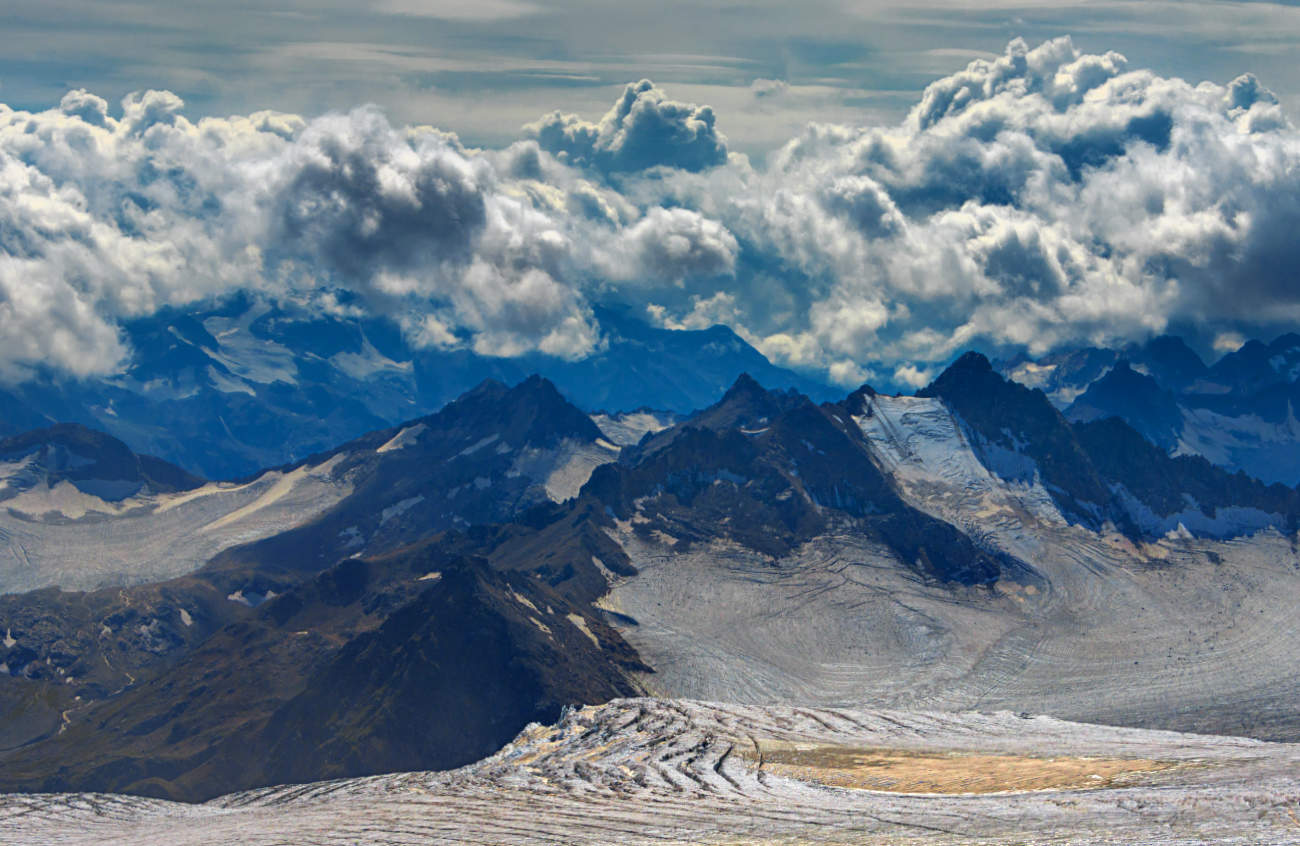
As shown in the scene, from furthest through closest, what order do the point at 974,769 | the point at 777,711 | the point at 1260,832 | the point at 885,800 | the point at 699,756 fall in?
the point at 777,711, the point at 699,756, the point at 974,769, the point at 885,800, the point at 1260,832

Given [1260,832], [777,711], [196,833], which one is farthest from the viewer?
[777,711]

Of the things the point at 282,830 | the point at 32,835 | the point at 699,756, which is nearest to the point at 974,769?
the point at 699,756

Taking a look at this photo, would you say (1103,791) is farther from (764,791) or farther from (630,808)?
(630,808)

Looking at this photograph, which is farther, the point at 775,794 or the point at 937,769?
the point at 937,769

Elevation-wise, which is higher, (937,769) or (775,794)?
(775,794)
